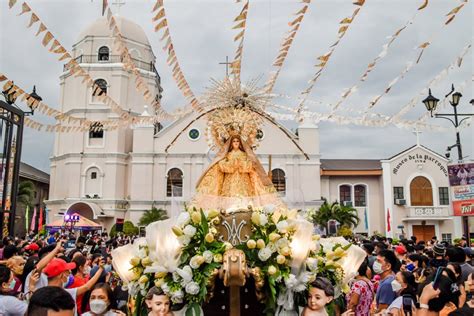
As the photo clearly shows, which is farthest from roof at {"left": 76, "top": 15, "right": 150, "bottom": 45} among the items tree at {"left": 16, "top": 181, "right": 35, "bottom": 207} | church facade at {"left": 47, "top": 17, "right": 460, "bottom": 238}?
tree at {"left": 16, "top": 181, "right": 35, "bottom": 207}

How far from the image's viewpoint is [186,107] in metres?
8.00

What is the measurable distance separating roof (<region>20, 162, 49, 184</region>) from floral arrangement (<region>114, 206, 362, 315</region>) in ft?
127

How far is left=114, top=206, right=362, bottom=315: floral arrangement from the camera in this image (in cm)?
383

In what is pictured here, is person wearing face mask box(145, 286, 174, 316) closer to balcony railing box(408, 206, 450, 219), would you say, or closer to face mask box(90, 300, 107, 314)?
face mask box(90, 300, 107, 314)

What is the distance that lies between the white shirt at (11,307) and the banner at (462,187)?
853 centimetres

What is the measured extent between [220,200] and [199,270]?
1.80 metres

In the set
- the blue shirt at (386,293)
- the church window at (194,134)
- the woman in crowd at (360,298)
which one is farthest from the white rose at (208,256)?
the church window at (194,134)

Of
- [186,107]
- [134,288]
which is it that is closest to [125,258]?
[134,288]

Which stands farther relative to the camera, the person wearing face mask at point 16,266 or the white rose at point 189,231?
the person wearing face mask at point 16,266

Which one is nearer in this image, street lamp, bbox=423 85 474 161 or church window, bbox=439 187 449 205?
street lamp, bbox=423 85 474 161

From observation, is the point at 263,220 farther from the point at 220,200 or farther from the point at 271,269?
the point at 220,200

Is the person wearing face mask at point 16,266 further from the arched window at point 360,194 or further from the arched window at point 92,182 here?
the arched window at point 360,194

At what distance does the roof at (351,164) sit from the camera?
3472 cm

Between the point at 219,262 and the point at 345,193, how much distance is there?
32.4 metres
